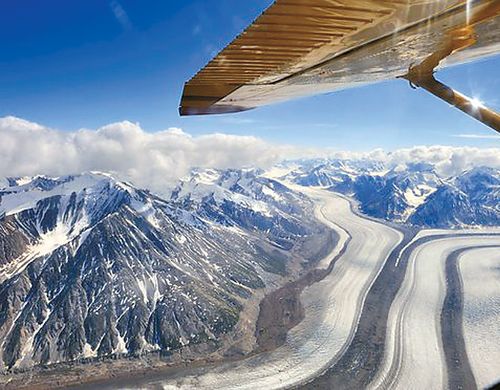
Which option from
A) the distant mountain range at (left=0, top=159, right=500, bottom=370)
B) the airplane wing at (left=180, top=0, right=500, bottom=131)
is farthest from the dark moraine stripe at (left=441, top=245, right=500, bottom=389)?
the airplane wing at (left=180, top=0, right=500, bottom=131)

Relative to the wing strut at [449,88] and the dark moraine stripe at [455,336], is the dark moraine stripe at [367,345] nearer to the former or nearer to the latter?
the dark moraine stripe at [455,336]

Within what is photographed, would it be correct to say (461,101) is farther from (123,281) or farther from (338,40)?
(123,281)

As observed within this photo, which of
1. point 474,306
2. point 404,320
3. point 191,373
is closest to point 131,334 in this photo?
point 191,373

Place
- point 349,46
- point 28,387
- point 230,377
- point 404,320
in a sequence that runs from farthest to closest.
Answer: point 404,320
point 28,387
point 230,377
point 349,46

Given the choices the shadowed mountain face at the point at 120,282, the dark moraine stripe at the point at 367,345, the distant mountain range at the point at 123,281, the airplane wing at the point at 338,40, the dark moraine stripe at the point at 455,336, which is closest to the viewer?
the airplane wing at the point at 338,40

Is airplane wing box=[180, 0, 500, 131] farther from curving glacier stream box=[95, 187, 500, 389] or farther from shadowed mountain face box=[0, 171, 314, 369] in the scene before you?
shadowed mountain face box=[0, 171, 314, 369]

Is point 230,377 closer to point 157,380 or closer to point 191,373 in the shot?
point 191,373

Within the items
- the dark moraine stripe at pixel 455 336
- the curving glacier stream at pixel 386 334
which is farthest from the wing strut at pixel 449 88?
the dark moraine stripe at pixel 455 336
